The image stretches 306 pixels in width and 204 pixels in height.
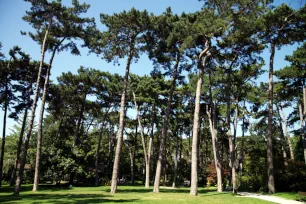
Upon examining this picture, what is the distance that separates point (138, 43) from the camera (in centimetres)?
1859

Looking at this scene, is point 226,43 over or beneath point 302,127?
over

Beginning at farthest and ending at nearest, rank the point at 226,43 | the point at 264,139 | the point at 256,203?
the point at 264,139 → the point at 226,43 → the point at 256,203

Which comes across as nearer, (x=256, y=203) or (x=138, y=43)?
(x=256, y=203)

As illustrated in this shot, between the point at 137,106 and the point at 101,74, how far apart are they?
232 inches

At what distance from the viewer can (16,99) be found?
2495 centimetres

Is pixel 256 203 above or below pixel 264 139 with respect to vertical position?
below

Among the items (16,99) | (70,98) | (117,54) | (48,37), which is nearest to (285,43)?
(117,54)

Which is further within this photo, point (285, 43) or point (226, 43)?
point (285, 43)

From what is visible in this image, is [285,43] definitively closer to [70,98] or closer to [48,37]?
[48,37]

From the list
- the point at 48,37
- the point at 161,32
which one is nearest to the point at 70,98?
the point at 48,37

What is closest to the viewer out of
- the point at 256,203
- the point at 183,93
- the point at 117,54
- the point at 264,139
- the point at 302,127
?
the point at 256,203

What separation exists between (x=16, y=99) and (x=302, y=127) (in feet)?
99.8

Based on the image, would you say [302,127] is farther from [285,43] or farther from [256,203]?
[256,203]

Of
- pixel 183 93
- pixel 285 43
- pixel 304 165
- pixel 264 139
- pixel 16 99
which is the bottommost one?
pixel 304 165
